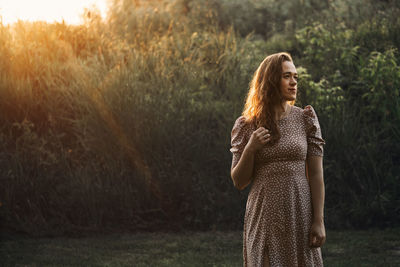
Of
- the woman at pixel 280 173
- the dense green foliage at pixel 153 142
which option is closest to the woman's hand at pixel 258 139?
the woman at pixel 280 173

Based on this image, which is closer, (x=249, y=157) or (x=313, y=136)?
(x=249, y=157)

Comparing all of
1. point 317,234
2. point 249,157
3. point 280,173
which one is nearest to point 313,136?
point 280,173

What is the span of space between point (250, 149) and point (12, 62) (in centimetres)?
686

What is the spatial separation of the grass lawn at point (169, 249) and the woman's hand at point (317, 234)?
297 cm

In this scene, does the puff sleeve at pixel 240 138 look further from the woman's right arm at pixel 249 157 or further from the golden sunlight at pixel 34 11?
the golden sunlight at pixel 34 11

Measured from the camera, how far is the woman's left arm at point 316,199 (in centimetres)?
260

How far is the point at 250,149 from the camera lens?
2582mm

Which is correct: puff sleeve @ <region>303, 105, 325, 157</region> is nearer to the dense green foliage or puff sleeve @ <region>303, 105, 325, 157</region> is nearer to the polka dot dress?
the polka dot dress

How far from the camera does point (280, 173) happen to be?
264 centimetres

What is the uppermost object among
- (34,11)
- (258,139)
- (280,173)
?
(34,11)

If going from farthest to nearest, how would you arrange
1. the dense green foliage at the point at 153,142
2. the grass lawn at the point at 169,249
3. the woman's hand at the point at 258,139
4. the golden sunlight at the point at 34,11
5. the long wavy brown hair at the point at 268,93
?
the golden sunlight at the point at 34,11 → the dense green foliage at the point at 153,142 → the grass lawn at the point at 169,249 → the long wavy brown hair at the point at 268,93 → the woman's hand at the point at 258,139

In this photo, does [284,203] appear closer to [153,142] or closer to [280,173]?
[280,173]

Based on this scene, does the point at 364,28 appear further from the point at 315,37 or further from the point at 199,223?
the point at 199,223

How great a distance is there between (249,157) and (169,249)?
3.96m
